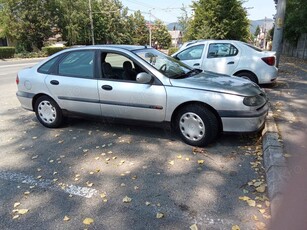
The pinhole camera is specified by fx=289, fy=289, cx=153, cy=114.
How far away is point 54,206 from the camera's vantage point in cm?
312

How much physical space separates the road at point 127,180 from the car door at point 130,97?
1.55 ft

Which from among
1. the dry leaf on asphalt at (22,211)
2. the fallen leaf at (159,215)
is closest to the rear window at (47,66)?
the dry leaf on asphalt at (22,211)

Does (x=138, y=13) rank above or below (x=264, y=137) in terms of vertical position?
above

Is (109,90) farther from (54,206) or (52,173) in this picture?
(54,206)

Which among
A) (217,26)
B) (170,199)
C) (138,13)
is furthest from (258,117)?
(138,13)

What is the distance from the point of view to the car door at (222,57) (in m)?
8.24

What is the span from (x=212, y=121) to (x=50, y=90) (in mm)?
3029

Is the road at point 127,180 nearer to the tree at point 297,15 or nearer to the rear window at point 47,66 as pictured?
the rear window at point 47,66

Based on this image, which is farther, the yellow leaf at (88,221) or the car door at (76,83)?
the car door at (76,83)

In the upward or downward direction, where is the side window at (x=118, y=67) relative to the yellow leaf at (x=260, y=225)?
upward

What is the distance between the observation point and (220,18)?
85.8 ft

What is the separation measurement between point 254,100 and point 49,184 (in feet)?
10.1

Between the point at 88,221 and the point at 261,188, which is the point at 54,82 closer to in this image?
the point at 88,221

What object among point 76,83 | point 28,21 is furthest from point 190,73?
point 28,21
